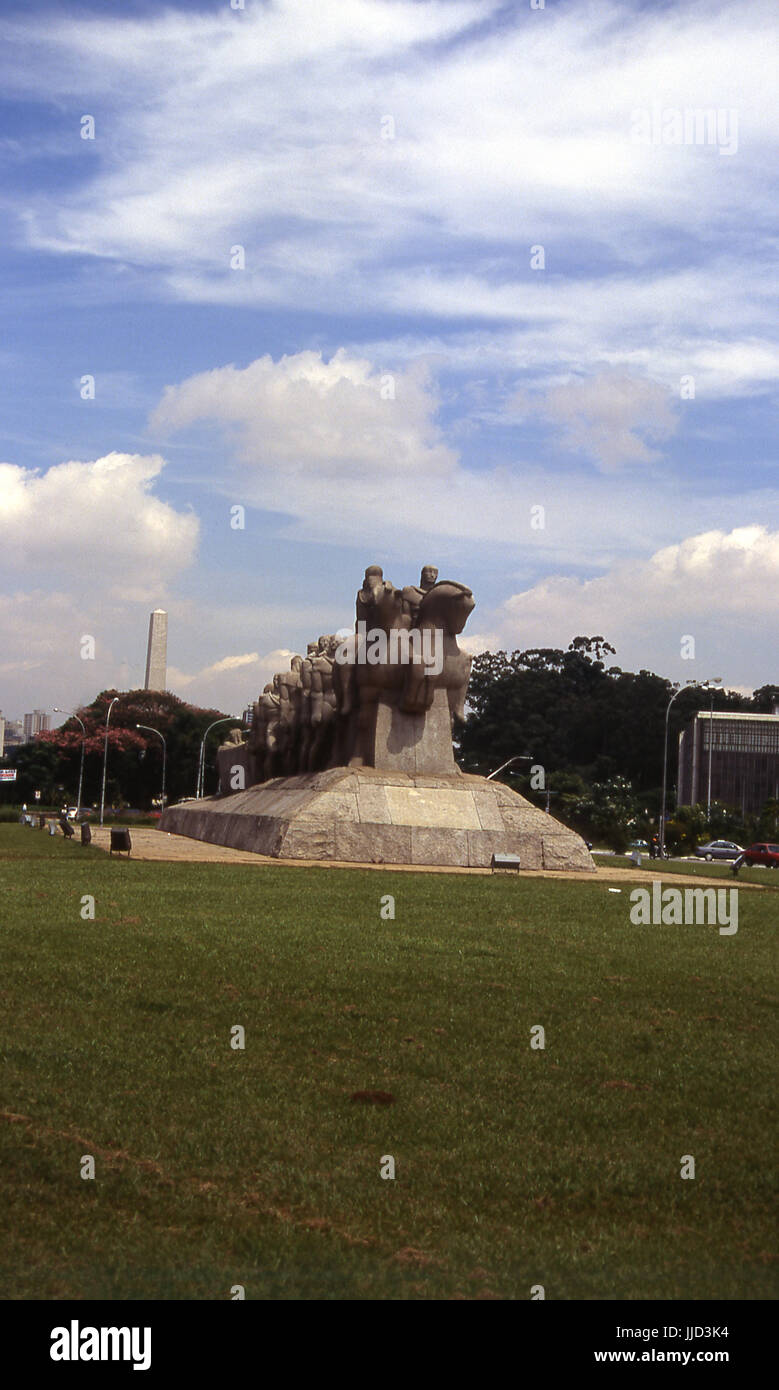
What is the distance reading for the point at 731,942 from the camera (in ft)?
37.5

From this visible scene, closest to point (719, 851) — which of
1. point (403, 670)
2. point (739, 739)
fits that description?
point (739, 739)

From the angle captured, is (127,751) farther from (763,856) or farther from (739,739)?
(763,856)

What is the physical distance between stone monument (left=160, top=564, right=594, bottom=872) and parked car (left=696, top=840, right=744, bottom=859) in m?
26.7

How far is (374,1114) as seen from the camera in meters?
6.07

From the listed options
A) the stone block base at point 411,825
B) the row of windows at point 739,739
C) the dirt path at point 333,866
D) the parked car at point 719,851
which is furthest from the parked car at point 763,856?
the row of windows at point 739,739

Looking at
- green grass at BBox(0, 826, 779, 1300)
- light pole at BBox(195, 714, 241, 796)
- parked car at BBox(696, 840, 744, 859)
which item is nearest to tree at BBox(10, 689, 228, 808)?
light pole at BBox(195, 714, 241, 796)

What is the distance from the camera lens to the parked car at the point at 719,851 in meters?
48.9

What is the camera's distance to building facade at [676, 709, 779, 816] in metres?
69.7

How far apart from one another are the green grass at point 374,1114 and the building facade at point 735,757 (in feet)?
199

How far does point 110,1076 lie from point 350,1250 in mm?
2049
